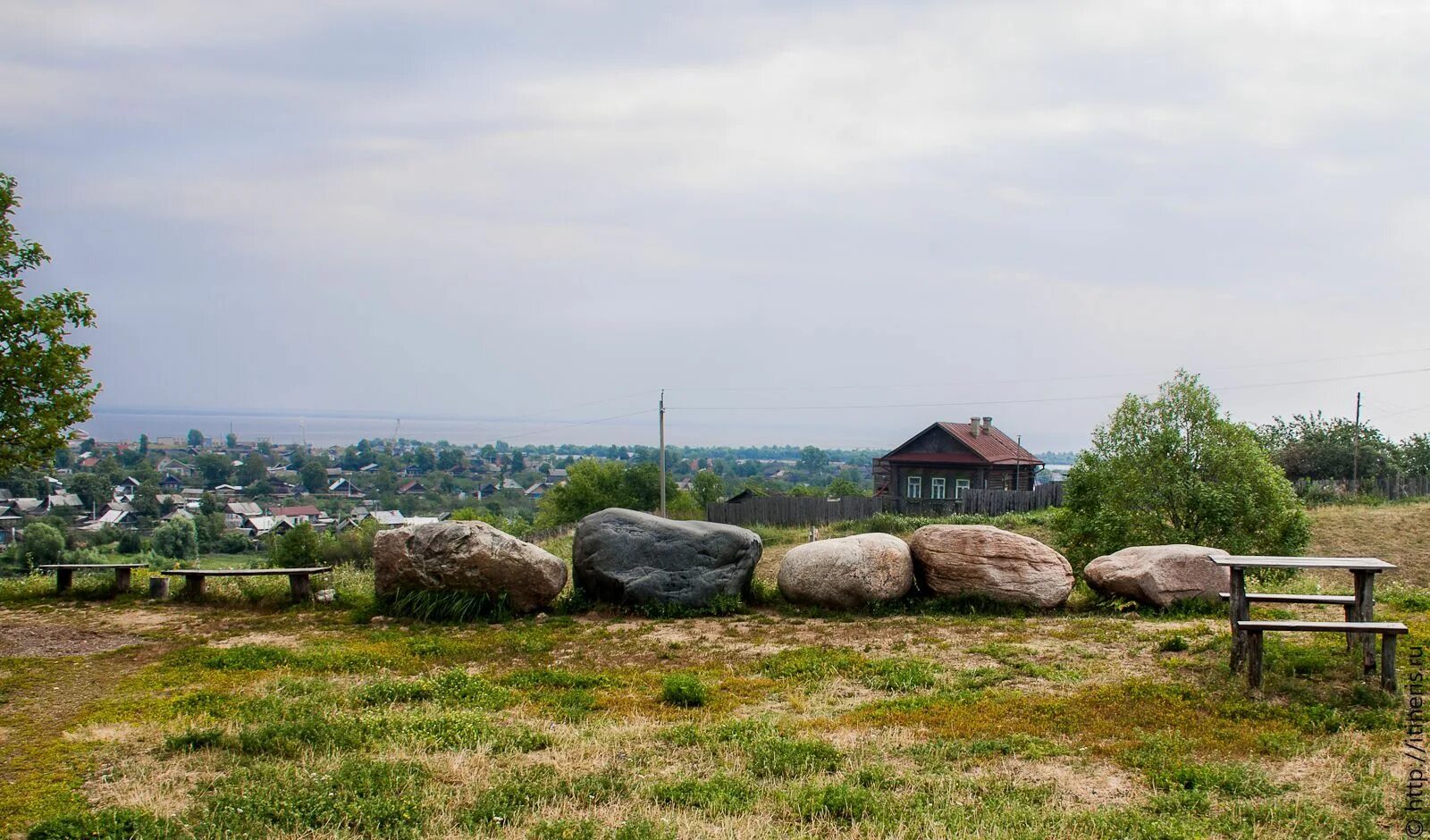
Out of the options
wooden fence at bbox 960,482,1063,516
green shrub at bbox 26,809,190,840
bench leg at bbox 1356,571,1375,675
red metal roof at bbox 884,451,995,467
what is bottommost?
wooden fence at bbox 960,482,1063,516

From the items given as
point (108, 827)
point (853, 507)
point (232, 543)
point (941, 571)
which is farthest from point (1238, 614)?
point (232, 543)

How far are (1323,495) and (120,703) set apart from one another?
44.3 meters

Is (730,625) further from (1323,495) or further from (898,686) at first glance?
(1323,495)

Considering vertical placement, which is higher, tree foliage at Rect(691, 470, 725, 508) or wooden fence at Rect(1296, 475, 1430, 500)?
wooden fence at Rect(1296, 475, 1430, 500)

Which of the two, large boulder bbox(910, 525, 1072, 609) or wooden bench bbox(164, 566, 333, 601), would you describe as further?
wooden bench bbox(164, 566, 333, 601)

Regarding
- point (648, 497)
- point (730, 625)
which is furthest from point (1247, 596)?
point (648, 497)

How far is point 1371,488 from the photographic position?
4216 cm

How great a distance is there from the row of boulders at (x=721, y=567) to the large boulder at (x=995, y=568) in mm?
14

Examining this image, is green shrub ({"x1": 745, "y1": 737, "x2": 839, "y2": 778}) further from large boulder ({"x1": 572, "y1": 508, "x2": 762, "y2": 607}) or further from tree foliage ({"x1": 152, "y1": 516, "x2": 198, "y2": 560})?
tree foliage ({"x1": 152, "y1": 516, "x2": 198, "y2": 560})

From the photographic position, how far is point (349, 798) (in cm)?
608

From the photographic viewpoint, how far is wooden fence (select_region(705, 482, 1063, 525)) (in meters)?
42.3

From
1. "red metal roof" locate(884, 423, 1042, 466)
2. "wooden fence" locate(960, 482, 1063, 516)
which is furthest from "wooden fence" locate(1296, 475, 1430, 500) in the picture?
"red metal roof" locate(884, 423, 1042, 466)

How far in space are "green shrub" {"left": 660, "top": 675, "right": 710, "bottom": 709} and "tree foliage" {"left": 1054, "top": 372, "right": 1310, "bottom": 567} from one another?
1193cm

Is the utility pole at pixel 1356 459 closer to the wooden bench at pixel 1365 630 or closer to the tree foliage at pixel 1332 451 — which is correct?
the tree foliage at pixel 1332 451
